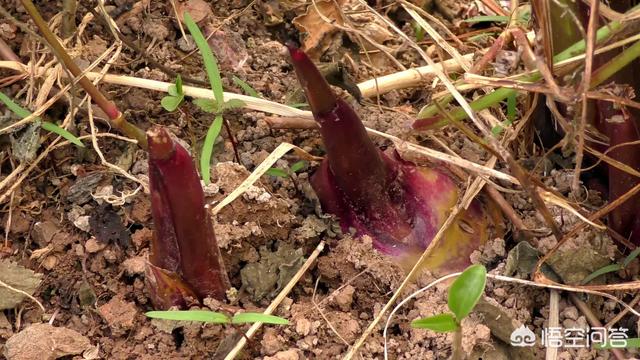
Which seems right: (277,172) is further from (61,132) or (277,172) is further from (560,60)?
(560,60)

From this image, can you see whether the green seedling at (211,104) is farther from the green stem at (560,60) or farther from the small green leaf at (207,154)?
the green stem at (560,60)

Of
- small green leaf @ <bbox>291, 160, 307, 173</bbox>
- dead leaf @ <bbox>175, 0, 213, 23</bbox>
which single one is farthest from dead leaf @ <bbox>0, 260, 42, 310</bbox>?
dead leaf @ <bbox>175, 0, 213, 23</bbox>

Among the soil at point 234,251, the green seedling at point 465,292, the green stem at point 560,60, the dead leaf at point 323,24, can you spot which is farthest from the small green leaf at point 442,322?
the dead leaf at point 323,24

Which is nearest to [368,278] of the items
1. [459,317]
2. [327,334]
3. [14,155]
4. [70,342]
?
[327,334]

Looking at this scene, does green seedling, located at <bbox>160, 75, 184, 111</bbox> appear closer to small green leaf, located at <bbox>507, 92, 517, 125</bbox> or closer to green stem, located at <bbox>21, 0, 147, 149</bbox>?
green stem, located at <bbox>21, 0, 147, 149</bbox>

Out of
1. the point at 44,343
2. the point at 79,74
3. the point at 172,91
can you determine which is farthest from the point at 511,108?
the point at 44,343
